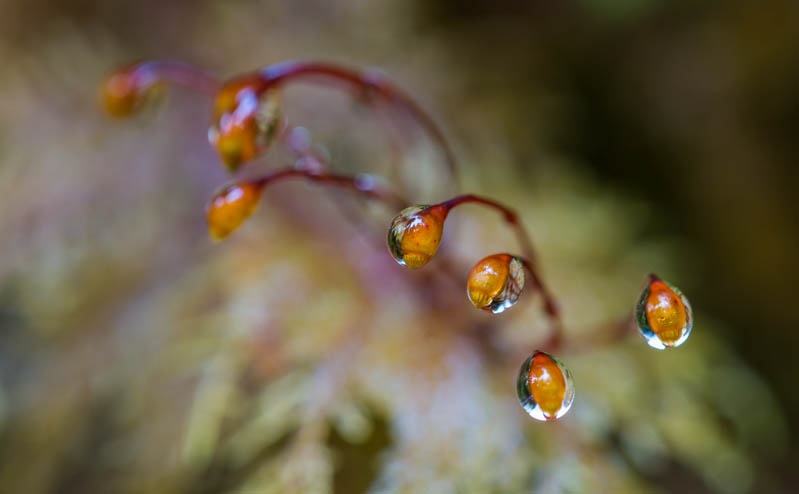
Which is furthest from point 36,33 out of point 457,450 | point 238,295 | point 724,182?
point 724,182

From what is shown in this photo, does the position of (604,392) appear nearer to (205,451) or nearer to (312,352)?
(312,352)

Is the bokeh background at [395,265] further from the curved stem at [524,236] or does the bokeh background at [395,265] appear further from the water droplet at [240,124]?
the water droplet at [240,124]

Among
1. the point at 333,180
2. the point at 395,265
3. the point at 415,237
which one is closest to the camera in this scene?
the point at 415,237

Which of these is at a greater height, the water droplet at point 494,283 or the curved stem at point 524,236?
the curved stem at point 524,236

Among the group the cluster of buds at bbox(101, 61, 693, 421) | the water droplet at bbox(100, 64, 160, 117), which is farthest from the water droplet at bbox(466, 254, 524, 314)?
the water droplet at bbox(100, 64, 160, 117)

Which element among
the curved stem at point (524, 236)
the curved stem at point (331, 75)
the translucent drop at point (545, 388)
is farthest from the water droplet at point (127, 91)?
the translucent drop at point (545, 388)

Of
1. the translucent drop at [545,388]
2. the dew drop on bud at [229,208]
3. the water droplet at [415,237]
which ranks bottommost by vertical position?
the translucent drop at [545,388]

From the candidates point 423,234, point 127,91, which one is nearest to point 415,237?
point 423,234

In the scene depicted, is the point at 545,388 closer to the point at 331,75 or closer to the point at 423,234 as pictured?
the point at 423,234
